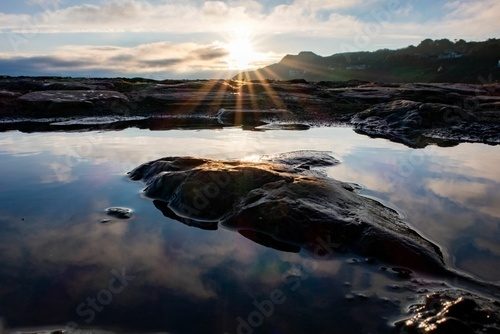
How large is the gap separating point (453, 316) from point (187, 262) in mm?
2568

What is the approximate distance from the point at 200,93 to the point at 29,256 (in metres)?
21.1

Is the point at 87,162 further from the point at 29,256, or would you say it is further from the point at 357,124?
the point at 357,124

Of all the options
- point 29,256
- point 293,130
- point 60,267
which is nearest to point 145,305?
point 60,267

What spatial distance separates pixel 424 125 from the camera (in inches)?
624

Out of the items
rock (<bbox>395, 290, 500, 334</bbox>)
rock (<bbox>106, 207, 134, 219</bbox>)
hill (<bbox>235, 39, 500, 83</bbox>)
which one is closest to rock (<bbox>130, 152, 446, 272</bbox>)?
rock (<bbox>106, 207, 134, 219</bbox>)

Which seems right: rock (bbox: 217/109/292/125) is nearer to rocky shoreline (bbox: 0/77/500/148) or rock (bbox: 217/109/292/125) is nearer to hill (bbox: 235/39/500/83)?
rocky shoreline (bbox: 0/77/500/148)

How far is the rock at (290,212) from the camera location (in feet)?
15.4

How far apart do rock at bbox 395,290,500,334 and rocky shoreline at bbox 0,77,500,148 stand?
9.66 m

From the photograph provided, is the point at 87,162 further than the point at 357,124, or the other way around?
the point at 357,124

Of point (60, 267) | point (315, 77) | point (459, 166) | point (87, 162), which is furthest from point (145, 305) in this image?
point (315, 77)

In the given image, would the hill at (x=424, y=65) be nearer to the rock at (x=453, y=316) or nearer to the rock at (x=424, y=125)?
the rock at (x=424, y=125)

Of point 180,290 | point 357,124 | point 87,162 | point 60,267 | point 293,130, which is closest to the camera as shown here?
point 180,290

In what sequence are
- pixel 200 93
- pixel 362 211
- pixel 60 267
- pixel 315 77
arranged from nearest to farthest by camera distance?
pixel 60 267, pixel 362 211, pixel 200 93, pixel 315 77

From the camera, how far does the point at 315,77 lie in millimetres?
162500
